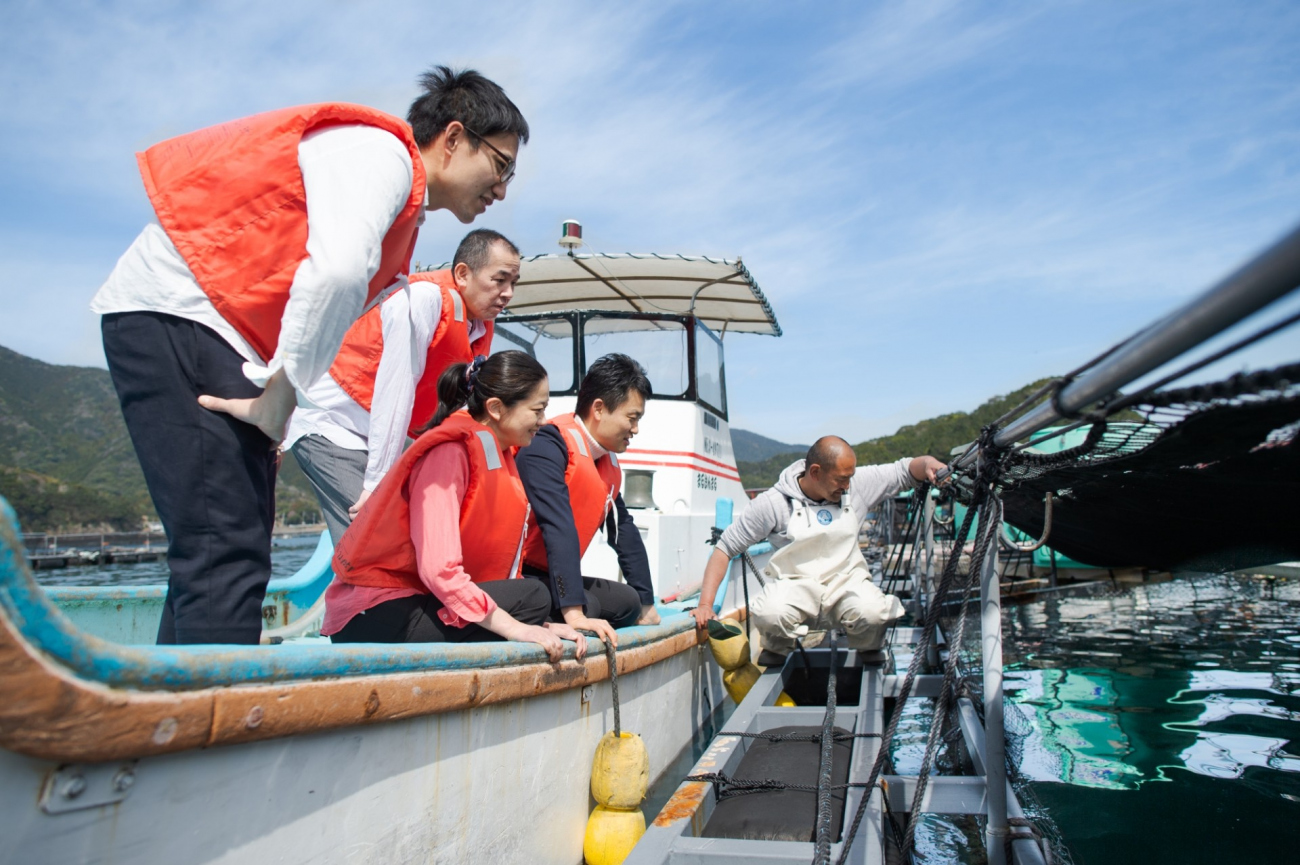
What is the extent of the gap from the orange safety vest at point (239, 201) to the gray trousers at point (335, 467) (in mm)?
1171

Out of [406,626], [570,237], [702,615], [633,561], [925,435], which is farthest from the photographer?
[925,435]

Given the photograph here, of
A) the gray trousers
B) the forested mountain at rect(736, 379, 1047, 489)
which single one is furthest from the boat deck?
the forested mountain at rect(736, 379, 1047, 489)

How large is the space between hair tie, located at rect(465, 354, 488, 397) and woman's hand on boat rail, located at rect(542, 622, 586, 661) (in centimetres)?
87

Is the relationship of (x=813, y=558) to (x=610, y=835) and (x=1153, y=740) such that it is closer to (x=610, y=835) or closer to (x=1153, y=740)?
(x=1153, y=740)

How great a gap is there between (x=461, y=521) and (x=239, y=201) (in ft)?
4.33

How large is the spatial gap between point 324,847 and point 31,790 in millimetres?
658

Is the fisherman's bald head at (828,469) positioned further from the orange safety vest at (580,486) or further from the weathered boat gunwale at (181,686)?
the weathered boat gunwale at (181,686)

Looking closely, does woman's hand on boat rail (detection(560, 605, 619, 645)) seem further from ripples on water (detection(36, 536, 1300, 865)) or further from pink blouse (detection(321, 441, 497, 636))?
ripples on water (detection(36, 536, 1300, 865))

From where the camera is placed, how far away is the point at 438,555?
2375 mm

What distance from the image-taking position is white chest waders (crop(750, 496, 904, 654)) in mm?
4703

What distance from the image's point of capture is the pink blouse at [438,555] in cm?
238

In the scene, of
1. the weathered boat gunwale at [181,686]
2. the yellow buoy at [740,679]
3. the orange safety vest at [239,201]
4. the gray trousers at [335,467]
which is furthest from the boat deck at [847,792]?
the orange safety vest at [239,201]

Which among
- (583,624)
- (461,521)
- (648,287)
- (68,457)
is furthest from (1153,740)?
(68,457)

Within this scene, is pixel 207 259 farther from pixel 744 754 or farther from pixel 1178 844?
pixel 1178 844
